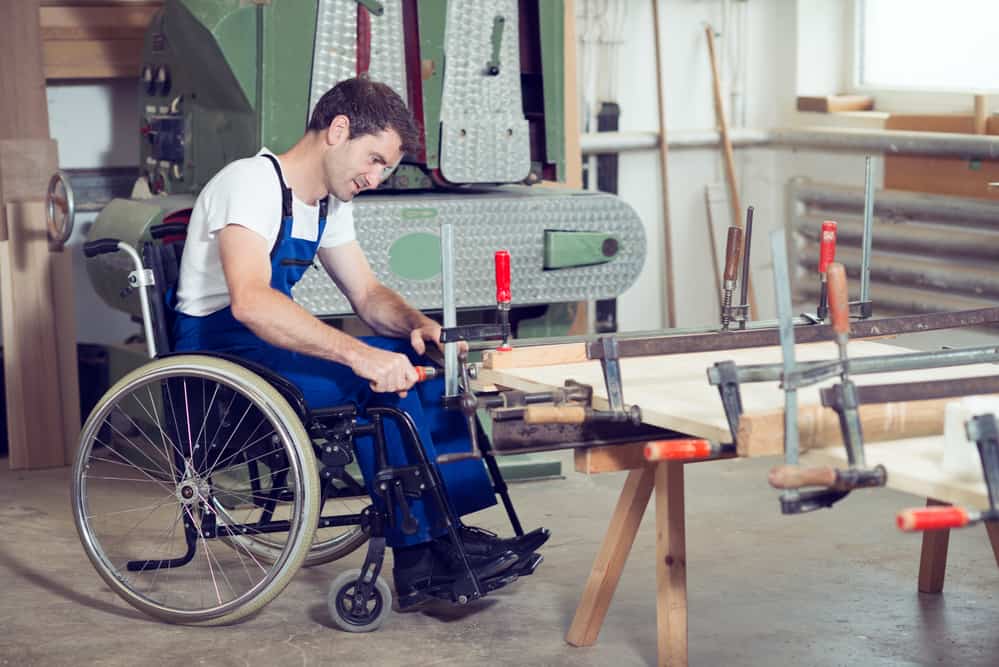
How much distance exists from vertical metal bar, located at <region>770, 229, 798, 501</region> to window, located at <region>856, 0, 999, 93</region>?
11.7ft

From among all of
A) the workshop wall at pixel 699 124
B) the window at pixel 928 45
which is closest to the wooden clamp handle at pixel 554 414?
the window at pixel 928 45

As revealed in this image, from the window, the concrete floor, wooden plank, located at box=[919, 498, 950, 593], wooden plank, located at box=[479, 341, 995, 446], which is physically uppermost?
the window

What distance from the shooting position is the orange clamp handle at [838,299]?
2.17 m

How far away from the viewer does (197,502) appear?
3166 mm

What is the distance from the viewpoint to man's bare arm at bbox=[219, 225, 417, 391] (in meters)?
3.03

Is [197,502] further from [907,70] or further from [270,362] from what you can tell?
[907,70]

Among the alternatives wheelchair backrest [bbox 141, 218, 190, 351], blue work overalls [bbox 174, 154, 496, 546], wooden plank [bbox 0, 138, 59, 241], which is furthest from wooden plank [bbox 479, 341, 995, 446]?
wooden plank [bbox 0, 138, 59, 241]

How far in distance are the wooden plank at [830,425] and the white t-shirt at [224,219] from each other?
132 cm

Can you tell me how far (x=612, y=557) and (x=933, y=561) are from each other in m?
0.86

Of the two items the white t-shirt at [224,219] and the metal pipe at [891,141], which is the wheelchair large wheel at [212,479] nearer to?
the white t-shirt at [224,219]

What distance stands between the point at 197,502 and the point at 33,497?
150cm

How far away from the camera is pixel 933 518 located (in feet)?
6.27

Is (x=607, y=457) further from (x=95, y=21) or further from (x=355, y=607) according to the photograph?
(x=95, y=21)

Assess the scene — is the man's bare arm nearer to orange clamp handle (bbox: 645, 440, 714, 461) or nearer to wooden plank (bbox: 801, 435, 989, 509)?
orange clamp handle (bbox: 645, 440, 714, 461)
